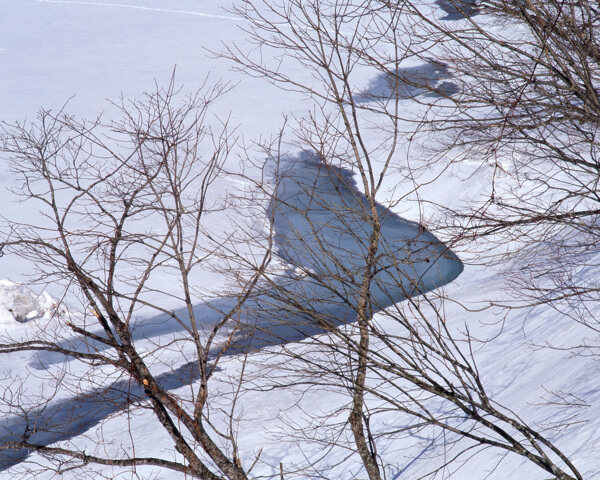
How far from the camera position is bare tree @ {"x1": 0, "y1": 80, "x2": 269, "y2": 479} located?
198 inches

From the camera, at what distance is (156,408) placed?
523 cm

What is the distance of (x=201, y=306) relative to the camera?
12773mm

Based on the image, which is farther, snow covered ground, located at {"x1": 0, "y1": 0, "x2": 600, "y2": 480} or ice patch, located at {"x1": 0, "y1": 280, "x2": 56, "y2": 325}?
ice patch, located at {"x1": 0, "y1": 280, "x2": 56, "y2": 325}

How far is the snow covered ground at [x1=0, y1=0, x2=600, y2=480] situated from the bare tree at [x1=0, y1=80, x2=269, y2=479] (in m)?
0.29

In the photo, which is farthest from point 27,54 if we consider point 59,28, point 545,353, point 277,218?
point 545,353

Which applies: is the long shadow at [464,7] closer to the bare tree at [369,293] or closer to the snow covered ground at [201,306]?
the bare tree at [369,293]

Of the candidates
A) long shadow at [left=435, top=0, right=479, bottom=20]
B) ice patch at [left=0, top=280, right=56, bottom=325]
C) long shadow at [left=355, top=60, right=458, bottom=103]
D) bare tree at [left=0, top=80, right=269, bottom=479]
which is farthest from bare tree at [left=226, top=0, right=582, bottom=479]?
ice patch at [left=0, top=280, right=56, bottom=325]

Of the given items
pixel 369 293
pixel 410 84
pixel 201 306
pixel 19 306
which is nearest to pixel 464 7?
pixel 410 84

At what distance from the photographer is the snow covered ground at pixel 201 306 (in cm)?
738

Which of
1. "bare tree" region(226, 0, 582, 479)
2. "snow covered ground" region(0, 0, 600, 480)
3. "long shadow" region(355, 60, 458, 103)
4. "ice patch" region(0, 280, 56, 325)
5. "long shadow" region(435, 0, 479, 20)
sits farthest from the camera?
"ice patch" region(0, 280, 56, 325)

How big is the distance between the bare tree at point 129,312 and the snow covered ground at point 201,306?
287mm

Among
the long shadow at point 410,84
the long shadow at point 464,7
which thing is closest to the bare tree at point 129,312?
the long shadow at point 410,84

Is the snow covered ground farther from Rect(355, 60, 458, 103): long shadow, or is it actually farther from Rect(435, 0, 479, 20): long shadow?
Rect(435, 0, 479, 20): long shadow

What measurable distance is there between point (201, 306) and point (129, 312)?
293 inches
